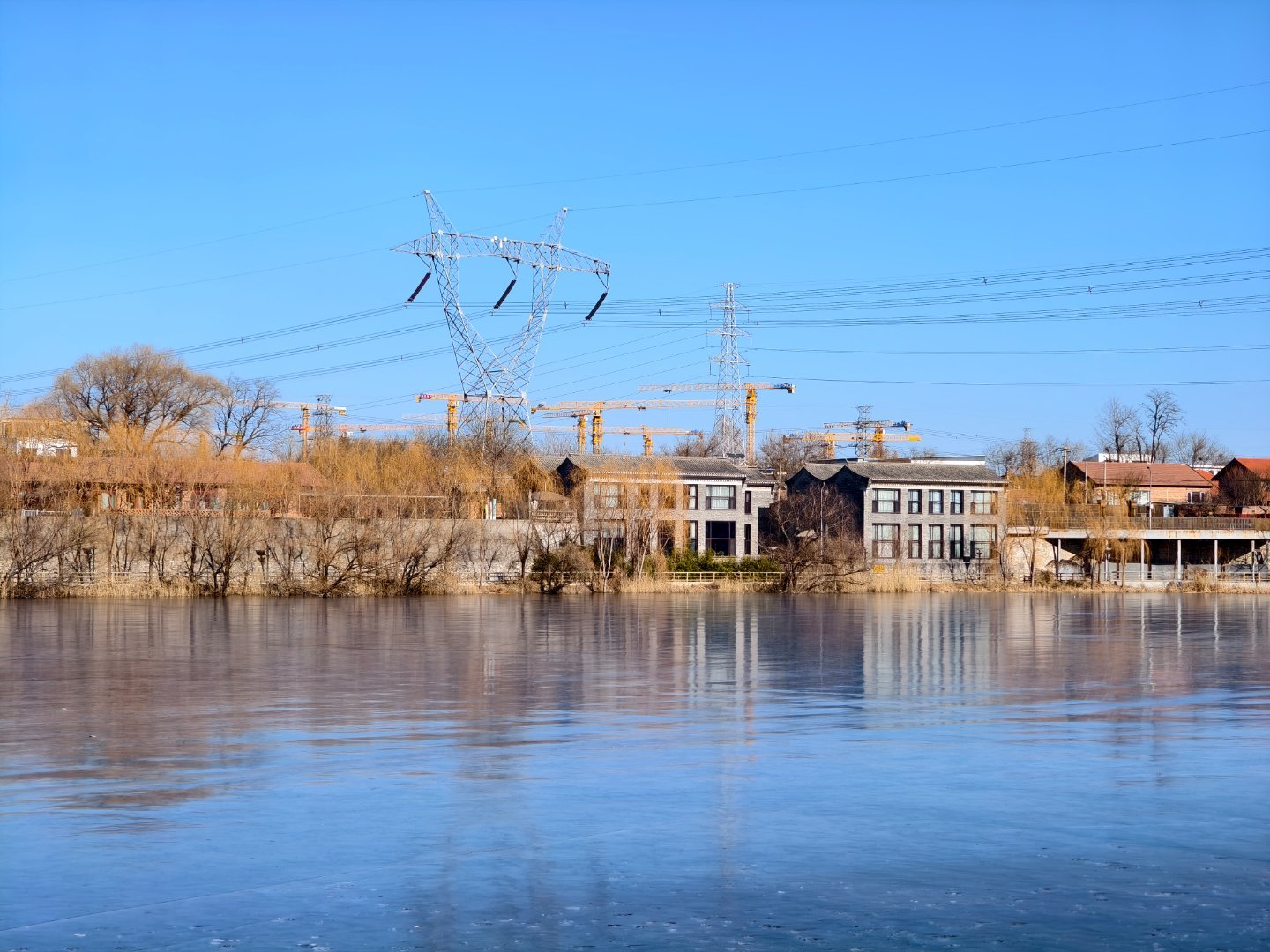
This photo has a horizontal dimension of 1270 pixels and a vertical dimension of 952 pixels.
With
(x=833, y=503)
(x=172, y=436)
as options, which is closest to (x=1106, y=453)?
(x=833, y=503)

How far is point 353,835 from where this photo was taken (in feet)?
42.0

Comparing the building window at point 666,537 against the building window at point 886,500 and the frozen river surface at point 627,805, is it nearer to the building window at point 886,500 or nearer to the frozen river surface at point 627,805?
the building window at point 886,500

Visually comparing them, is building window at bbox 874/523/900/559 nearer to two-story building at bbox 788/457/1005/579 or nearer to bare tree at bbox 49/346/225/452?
two-story building at bbox 788/457/1005/579

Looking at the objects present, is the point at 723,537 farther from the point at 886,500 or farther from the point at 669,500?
the point at 669,500

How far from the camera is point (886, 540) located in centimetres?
10238

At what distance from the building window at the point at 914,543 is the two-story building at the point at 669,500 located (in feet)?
36.6

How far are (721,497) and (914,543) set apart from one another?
15.1 meters

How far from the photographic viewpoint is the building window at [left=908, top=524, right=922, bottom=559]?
103 metres

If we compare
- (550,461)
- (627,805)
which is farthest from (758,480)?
(627,805)

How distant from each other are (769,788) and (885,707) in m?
8.43

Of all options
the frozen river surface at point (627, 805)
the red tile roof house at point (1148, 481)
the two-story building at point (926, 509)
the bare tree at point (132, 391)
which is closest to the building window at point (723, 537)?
the two-story building at point (926, 509)

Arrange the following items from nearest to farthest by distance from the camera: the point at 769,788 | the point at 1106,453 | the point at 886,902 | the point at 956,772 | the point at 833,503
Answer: the point at 886,902
the point at 769,788
the point at 956,772
the point at 833,503
the point at 1106,453

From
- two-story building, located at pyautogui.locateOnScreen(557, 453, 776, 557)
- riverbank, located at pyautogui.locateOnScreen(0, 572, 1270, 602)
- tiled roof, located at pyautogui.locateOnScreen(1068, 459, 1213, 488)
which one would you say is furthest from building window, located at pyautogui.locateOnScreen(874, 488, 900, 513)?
tiled roof, located at pyautogui.locateOnScreen(1068, 459, 1213, 488)

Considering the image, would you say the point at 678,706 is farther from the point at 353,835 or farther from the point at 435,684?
the point at 353,835
